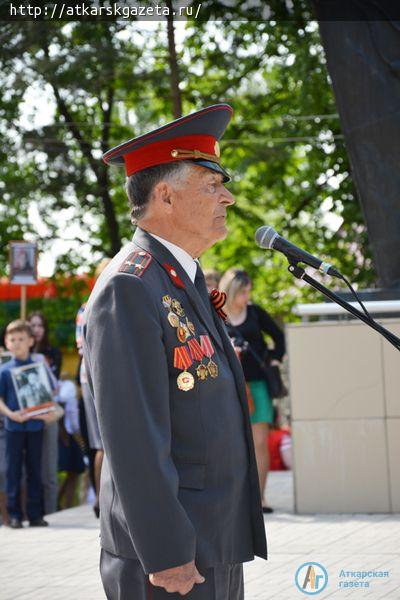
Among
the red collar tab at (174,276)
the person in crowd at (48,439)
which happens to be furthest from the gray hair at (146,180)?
the person in crowd at (48,439)

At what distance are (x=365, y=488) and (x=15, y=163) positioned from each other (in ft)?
42.2

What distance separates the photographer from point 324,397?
27.9 ft

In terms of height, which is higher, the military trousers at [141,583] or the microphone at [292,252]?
the microphone at [292,252]

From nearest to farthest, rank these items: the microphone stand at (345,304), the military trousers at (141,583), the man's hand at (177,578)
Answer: the man's hand at (177,578)
the military trousers at (141,583)
the microphone stand at (345,304)

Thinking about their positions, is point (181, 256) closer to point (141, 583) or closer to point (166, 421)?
point (166, 421)

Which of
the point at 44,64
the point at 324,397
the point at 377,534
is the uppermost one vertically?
the point at 44,64

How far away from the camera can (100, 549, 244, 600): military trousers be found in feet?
9.96

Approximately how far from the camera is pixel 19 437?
948cm

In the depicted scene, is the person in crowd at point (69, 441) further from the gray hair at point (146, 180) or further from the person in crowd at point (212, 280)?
the gray hair at point (146, 180)

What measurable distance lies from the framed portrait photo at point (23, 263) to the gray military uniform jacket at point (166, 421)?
29.3ft

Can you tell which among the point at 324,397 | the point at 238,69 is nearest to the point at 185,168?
the point at 324,397

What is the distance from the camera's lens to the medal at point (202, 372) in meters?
3.15

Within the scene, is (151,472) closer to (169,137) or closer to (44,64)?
(169,137)

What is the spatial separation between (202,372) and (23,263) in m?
9.22
